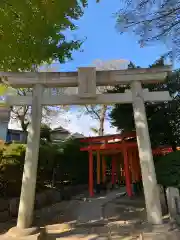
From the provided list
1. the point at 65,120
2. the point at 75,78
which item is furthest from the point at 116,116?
the point at 65,120

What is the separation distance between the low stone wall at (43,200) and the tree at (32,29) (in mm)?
4587

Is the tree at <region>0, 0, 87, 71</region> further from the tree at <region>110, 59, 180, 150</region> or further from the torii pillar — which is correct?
the tree at <region>110, 59, 180, 150</region>

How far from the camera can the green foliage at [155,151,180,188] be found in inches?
261

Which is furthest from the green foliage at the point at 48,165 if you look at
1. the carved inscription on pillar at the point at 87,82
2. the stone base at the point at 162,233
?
the stone base at the point at 162,233

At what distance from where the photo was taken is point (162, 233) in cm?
445

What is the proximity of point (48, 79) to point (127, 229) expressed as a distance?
3956 mm

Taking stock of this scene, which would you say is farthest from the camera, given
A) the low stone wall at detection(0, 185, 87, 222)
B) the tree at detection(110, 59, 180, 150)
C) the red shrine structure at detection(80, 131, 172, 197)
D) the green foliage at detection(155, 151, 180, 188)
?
the red shrine structure at detection(80, 131, 172, 197)

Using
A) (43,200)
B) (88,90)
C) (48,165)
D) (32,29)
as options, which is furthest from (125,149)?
(32,29)

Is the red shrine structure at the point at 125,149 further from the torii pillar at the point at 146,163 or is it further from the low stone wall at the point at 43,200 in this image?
the torii pillar at the point at 146,163

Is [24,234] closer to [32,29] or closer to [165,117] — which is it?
[32,29]

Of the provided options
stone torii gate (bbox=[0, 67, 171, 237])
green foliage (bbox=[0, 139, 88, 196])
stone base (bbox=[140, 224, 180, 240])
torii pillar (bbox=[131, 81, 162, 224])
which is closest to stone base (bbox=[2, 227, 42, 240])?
stone torii gate (bbox=[0, 67, 171, 237])

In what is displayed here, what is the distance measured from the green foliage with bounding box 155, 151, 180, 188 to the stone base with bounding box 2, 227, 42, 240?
Answer: 4051mm

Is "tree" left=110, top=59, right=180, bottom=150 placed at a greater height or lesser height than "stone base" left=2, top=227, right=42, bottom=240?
greater

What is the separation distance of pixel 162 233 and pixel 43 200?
20.5 ft
